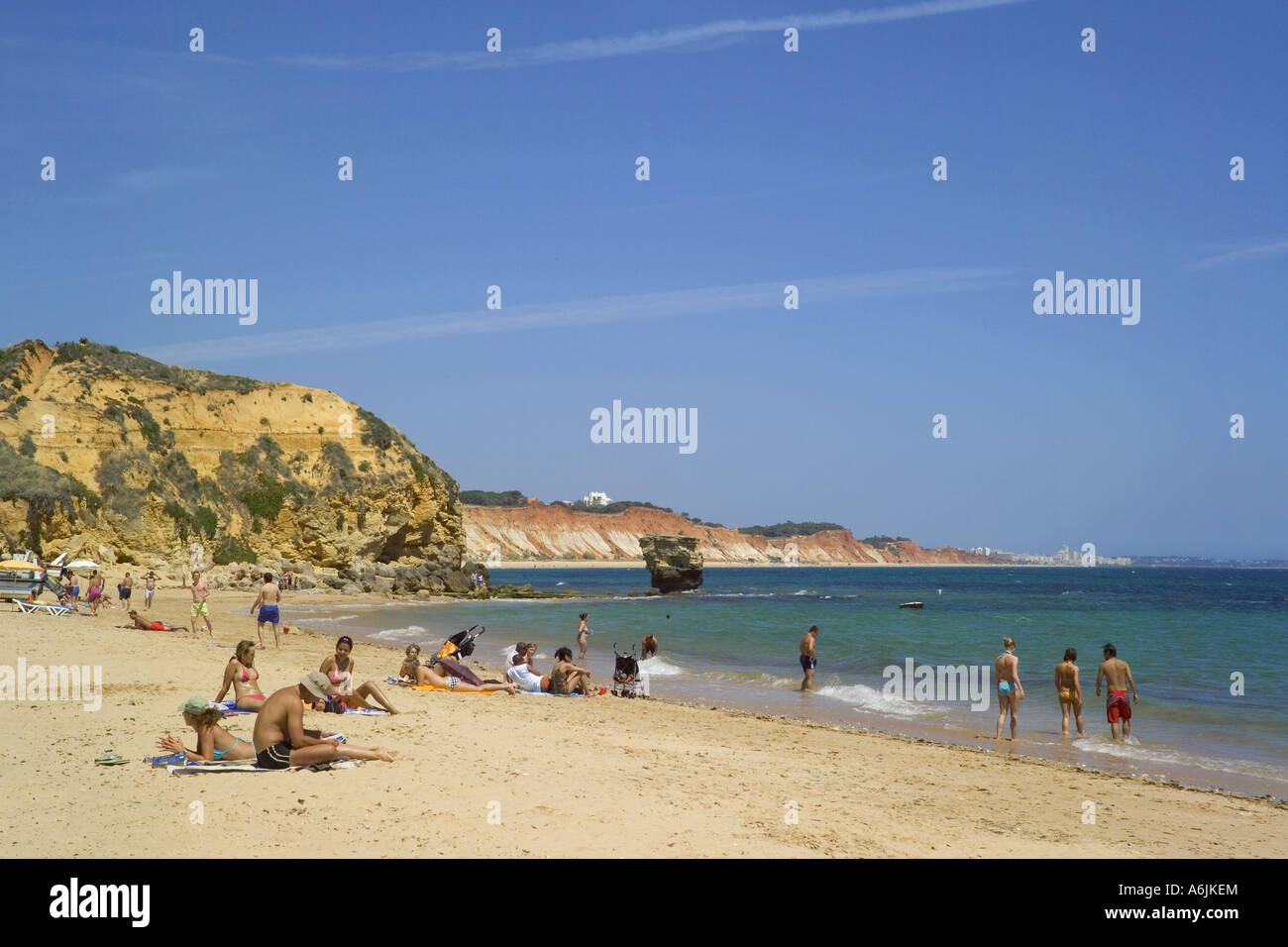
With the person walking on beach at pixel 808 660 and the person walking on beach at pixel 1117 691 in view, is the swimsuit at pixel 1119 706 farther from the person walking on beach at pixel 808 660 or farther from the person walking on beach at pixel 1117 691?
the person walking on beach at pixel 808 660

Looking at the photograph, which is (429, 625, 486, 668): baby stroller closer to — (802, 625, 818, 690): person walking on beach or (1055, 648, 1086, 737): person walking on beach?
(802, 625, 818, 690): person walking on beach

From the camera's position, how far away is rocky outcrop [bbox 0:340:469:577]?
1398 inches

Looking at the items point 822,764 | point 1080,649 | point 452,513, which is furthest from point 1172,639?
point 452,513

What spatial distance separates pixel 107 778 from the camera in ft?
23.4

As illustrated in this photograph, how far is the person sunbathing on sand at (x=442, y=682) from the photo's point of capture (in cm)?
1420

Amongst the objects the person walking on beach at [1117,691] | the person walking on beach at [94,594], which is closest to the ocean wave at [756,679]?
the person walking on beach at [1117,691]

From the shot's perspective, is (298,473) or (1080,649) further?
(298,473)

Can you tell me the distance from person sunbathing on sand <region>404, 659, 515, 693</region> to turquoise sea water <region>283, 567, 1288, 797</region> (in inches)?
142

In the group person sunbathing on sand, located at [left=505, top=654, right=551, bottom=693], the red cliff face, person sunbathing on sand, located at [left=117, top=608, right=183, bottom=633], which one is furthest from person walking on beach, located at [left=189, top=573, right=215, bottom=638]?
the red cliff face

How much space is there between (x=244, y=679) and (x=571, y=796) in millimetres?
5158

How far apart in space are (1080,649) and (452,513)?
3376 cm

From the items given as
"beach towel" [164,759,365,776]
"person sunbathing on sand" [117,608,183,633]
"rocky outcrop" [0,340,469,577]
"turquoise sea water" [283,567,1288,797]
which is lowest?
"turquoise sea water" [283,567,1288,797]

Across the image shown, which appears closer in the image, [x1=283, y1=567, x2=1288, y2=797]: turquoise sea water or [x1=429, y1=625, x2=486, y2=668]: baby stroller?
[x1=283, y1=567, x2=1288, y2=797]: turquoise sea water
